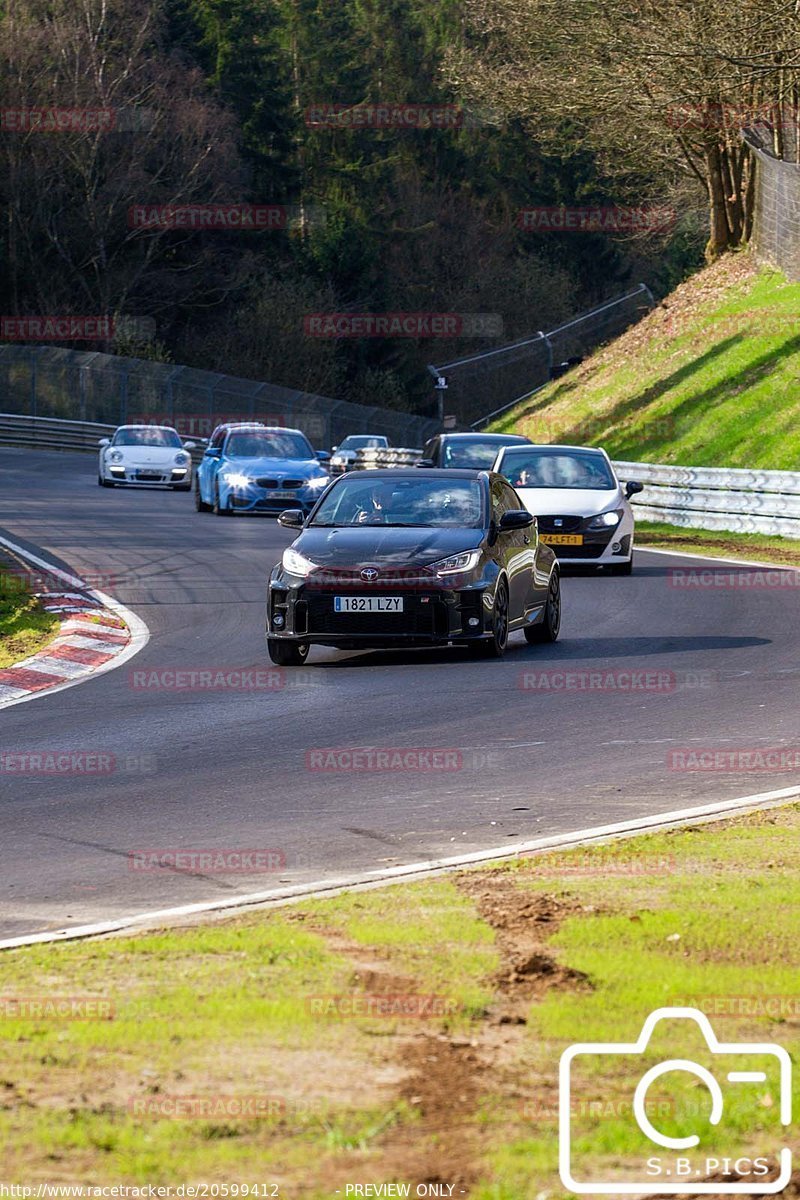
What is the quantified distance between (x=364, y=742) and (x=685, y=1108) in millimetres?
6537

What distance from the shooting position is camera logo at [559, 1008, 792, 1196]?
4148mm

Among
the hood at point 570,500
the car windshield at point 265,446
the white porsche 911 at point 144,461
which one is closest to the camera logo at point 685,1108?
the hood at point 570,500

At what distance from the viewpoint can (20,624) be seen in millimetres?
17172

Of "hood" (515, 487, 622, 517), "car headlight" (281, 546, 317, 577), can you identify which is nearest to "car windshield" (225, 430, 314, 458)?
"hood" (515, 487, 622, 517)

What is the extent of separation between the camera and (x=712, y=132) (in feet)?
160

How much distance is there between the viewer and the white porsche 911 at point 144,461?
39188 millimetres

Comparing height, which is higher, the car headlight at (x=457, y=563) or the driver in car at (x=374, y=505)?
the driver in car at (x=374, y=505)

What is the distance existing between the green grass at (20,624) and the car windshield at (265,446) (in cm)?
1317

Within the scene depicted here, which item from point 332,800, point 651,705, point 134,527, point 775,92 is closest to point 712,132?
point 775,92

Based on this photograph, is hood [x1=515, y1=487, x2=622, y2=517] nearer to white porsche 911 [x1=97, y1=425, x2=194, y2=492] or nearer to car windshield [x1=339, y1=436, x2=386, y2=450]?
white porsche 911 [x1=97, y1=425, x2=194, y2=492]

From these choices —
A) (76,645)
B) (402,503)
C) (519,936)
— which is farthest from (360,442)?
(519,936)

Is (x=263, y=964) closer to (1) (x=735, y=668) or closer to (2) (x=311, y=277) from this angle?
(1) (x=735, y=668)

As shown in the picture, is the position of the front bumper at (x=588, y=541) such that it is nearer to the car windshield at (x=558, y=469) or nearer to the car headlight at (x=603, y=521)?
the car headlight at (x=603, y=521)

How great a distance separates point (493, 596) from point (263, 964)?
9.06 meters
